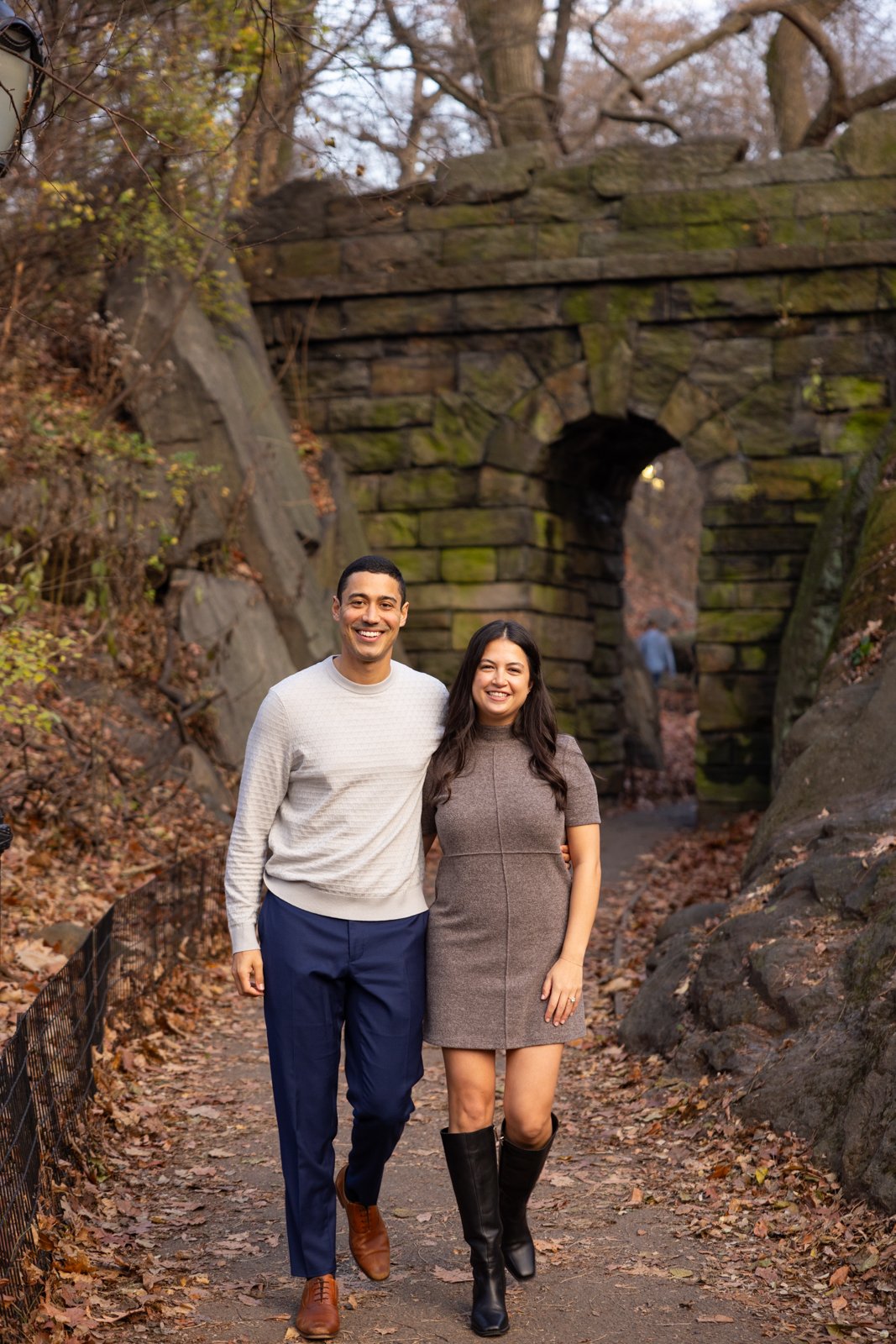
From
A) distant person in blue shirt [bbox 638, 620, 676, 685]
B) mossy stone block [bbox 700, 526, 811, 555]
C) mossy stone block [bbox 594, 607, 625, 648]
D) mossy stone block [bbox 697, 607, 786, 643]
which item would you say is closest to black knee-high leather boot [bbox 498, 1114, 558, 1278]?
mossy stone block [bbox 697, 607, 786, 643]

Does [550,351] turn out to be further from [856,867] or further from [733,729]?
[856,867]

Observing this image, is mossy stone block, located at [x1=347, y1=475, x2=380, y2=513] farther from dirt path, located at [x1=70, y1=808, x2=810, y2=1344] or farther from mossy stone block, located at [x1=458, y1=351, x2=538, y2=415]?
dirt path, located at [x1=70, y1=808, x2=810, y2=1344]

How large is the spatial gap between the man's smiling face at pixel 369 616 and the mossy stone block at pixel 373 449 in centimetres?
925

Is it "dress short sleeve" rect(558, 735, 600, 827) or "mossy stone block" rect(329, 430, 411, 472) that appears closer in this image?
"dress short sleeve" rect(558, 735, 600, 827)

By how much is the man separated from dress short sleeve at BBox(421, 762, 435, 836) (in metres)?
0.03

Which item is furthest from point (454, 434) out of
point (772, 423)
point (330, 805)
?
point (330, 805)

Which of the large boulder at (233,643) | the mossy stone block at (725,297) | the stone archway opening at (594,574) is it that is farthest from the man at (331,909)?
the stone archway opening at (594,574)

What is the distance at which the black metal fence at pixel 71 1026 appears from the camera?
12.0ft

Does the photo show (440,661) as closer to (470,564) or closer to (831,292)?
(470,564)

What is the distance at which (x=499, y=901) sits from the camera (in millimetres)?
3746

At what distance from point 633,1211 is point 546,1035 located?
4.01 feet

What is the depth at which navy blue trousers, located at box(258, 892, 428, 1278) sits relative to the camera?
3.68 m

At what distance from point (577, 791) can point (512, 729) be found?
0.78 feet

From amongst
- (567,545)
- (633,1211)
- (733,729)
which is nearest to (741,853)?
(733,729)
